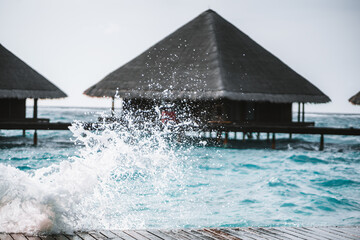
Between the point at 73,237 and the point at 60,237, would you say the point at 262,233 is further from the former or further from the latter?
the point at 60,237

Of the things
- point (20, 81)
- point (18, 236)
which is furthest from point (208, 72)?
point (18, 236)

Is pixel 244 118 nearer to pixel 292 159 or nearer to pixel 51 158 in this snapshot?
pixel 292 159

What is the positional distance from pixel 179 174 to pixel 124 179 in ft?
6.43

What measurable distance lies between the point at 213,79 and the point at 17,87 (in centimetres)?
795

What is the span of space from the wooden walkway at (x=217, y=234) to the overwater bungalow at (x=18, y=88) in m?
15.9

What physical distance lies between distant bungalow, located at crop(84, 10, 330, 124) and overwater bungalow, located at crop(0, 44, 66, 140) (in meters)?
1.96

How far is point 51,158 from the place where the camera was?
15484mm

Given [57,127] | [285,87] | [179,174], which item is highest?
[285,87]

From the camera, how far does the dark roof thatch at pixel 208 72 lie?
63.5 ft

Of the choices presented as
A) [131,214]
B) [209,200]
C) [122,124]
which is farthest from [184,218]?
[122,124]

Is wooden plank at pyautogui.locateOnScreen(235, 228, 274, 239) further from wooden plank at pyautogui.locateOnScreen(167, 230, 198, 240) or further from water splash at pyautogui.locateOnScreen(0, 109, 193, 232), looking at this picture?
water splash at pyautogui.locateOnScreen(0, 109, 193, 232)

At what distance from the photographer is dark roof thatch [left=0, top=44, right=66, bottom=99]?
65.4 feet

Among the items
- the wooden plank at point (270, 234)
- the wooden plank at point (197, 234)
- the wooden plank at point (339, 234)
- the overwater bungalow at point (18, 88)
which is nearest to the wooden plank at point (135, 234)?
the wooden plank at point (197, 234)

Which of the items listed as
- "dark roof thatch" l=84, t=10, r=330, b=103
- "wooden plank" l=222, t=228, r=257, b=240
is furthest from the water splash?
"dark roof thatch" l=84, t=10, r=330, b=103
